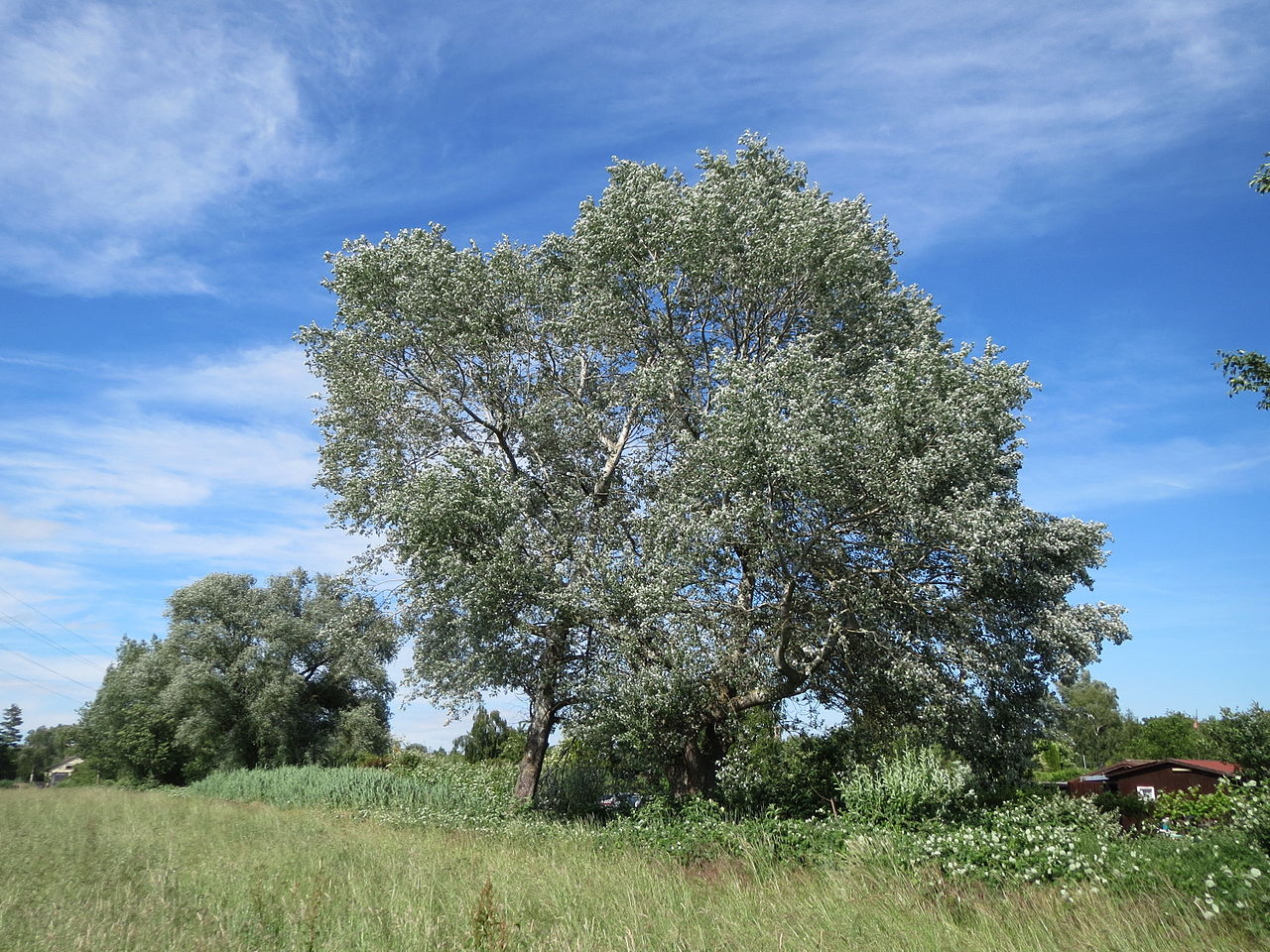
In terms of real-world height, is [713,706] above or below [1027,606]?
below

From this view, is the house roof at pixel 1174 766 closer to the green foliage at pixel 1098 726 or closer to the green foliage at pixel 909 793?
the green foliage at pixel 1098 726

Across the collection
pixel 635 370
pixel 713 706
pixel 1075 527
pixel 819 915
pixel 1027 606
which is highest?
pixel 635 370

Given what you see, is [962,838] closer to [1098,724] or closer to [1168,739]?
[1168,739]

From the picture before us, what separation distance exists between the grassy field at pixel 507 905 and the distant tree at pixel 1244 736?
18113mm

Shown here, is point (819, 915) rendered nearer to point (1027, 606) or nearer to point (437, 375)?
point (1027, 606)

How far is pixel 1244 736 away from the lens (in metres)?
23.9

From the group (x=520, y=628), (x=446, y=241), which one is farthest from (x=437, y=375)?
(x=520, y=628)

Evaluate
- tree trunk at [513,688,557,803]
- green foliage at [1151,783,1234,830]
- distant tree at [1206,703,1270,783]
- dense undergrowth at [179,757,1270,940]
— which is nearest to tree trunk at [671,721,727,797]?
dense undergrowth at [179,757,1270,940]

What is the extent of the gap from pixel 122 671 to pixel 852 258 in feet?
177

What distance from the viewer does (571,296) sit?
68.2ft

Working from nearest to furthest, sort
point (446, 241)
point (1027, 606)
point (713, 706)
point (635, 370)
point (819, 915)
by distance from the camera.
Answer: point (819, 915) → point (1027, 606) → point (713, 706) → point (635, 370) → point (446, 241)

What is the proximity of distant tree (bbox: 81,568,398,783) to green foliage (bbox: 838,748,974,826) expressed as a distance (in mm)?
31046

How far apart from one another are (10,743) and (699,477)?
118 metres

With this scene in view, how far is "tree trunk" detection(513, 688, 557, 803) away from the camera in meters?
20.6
